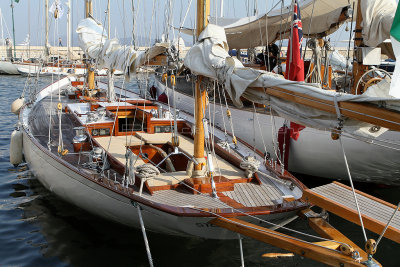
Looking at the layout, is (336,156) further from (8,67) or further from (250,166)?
(8,67)

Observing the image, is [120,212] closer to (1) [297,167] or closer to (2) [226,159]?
(2) [226,159]

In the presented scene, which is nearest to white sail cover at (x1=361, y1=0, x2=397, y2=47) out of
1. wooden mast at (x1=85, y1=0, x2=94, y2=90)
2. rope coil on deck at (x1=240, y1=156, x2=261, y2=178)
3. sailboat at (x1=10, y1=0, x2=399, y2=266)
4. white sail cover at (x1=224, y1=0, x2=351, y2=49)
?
white sail cover at (x1=224, y1=0, x2=351, y2=49)

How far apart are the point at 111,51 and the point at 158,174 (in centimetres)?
425

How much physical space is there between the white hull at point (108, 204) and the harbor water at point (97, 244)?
0.46 m

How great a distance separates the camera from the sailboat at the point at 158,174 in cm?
656

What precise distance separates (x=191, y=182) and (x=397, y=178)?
20.9 feet

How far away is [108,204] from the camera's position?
7.30m

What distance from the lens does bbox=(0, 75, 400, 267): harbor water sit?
7.32 m

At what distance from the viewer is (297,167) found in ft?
38.0

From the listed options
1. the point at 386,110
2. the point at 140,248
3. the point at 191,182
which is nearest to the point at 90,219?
the point at 140,248

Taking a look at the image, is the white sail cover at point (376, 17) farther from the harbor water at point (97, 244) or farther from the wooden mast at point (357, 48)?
the harbor water at point (97, 244)

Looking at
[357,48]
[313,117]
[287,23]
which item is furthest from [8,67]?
[313,117]

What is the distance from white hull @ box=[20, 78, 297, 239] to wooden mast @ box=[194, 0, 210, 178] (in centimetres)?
129

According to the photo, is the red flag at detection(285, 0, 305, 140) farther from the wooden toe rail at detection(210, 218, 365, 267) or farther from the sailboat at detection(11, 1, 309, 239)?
the wooden toe rail at detection(210, 218, 365, 267)
